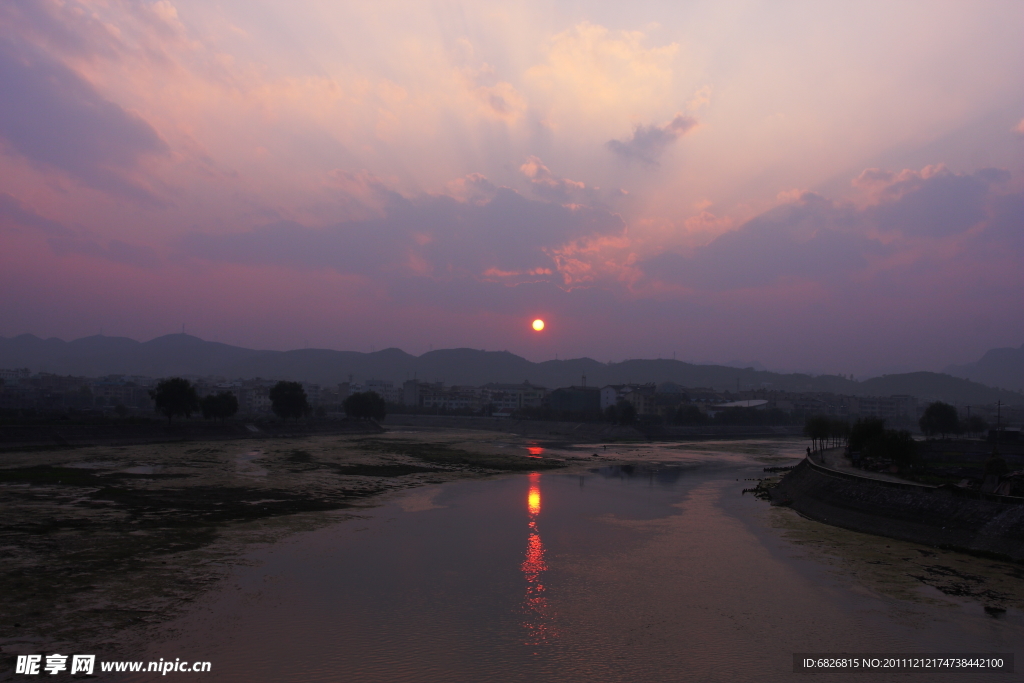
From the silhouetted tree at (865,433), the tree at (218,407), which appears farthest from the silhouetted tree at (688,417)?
the tree at (218,407)

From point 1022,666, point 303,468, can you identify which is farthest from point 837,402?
point 1022,666

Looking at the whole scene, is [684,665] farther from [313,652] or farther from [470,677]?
[313,652]

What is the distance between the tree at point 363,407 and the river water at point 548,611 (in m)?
73.7

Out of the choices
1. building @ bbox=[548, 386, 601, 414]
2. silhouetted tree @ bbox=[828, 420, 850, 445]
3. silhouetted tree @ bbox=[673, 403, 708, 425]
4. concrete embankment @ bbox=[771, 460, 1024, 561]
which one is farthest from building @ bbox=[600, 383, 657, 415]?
concrete embankment @ bbox=[771, 460, 1024, 561]

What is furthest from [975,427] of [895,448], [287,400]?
[287,400]

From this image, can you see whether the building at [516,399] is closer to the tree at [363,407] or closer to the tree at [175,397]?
the tree at [363,407]

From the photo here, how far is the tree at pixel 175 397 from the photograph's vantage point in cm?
6744

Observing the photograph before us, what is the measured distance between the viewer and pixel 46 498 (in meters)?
26.9

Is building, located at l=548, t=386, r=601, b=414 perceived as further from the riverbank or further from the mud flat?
the mud flat

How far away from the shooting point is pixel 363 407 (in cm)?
9681

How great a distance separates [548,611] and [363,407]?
3372 inches

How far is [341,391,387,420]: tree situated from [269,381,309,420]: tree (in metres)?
13.8

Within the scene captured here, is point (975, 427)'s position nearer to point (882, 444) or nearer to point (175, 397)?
point (882, 444)

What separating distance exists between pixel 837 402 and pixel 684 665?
7712 inches
